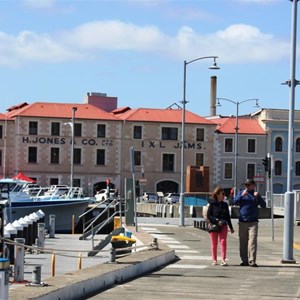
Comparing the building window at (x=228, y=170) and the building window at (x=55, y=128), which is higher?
the building window at (x=55, y=128)

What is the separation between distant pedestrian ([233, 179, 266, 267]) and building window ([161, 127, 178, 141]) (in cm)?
7758

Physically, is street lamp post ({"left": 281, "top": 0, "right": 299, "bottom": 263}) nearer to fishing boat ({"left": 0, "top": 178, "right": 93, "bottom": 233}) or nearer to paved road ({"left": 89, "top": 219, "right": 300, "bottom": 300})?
paved road ({"left": 89, "top": 219, "right": 300, "bottom": 300})

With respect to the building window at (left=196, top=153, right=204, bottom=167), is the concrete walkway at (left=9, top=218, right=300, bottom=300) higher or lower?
lower

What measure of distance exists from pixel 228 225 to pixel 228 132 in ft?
267

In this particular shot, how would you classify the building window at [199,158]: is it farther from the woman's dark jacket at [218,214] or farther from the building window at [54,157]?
the woman's dark jacket at [218,214]

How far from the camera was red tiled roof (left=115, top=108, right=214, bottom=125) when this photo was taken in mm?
98188

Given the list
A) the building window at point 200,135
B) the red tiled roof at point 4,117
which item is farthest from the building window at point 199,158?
the red tiled roof at point 4,117

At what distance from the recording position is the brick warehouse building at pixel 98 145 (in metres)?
94.4

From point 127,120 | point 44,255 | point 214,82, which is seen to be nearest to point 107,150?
point 127,120

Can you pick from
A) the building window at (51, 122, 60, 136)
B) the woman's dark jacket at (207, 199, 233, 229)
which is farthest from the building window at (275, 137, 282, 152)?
the woman's dark jacket at (207, 199, 233, 229)

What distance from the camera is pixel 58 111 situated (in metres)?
96.8

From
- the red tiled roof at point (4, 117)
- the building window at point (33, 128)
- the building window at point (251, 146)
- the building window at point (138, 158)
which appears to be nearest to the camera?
the building window at point (33, 128)

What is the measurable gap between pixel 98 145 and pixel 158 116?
25.7ft

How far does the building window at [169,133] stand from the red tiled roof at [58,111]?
545 centimetres
